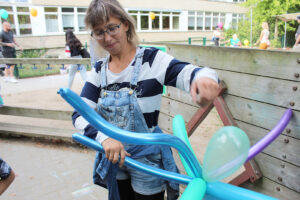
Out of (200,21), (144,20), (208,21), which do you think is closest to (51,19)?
(144,20)

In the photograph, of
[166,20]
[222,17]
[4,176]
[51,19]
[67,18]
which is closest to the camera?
[4,176]

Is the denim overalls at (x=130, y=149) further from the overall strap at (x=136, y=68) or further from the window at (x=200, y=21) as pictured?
the window at (x=200, y=21)

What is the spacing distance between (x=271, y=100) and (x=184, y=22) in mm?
23342

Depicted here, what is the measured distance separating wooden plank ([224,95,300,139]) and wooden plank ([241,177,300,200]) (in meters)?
0.36

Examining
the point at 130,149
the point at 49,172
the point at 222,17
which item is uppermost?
the point at 222,17

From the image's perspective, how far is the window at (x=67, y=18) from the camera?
687 inches

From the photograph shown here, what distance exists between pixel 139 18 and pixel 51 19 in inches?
268

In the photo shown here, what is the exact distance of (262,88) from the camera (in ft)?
5.29

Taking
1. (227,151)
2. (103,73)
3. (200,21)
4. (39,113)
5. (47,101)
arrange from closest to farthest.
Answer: (227,151), (103,73), (39,113), (47,101), (200,21)

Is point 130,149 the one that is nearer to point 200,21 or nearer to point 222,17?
point 200,21

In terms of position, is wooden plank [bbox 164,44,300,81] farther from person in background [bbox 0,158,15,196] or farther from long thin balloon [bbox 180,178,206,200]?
person in background [bbox 0,158,15,196]

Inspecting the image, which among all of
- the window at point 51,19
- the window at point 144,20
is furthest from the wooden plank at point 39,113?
the window at point 144,20

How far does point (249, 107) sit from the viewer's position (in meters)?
1.72

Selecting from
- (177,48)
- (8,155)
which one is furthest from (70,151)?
(177,48)
